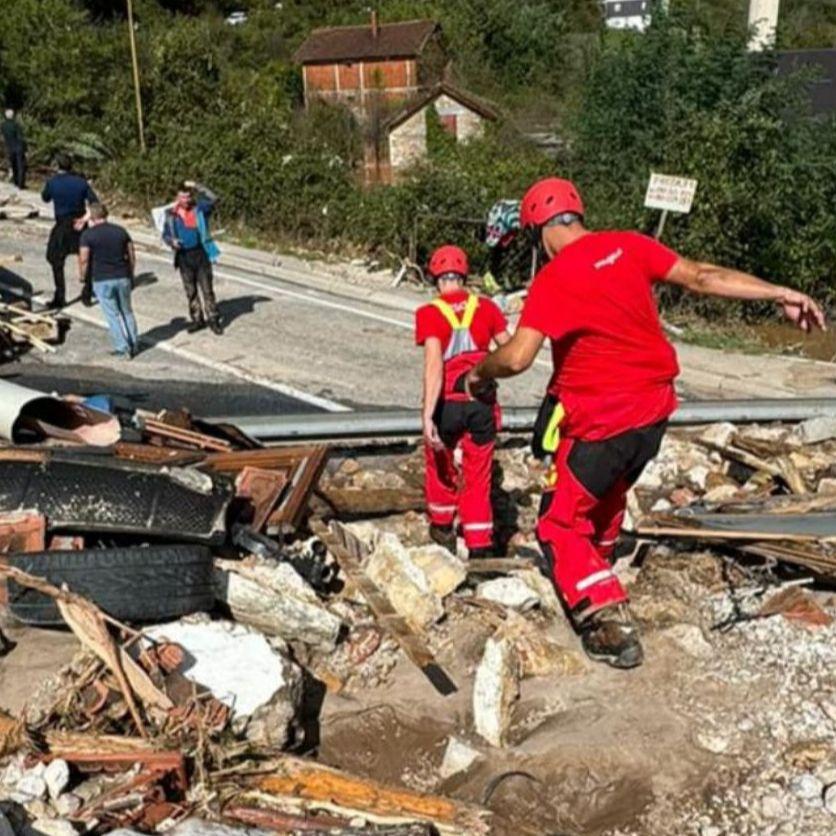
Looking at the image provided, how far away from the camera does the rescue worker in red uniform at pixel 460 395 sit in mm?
5719

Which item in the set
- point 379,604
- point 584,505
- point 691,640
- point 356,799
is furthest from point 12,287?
point 356,799

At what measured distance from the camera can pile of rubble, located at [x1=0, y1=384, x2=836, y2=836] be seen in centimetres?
397

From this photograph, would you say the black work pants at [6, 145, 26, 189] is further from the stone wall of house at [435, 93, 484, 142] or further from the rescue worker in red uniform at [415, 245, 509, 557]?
the stone wall of house at [435, 93, 484, 142]

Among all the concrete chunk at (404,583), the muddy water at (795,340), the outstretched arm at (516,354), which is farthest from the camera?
the muddy water at (795,340)

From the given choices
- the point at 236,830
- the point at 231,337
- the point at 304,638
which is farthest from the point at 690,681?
the point at 231,337

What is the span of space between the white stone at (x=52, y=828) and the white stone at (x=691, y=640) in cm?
278

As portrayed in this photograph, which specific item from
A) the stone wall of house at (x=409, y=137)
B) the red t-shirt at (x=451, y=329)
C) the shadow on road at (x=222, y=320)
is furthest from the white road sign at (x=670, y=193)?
the stone wall of house at (x=409, y=137)

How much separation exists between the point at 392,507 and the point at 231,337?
5.93m

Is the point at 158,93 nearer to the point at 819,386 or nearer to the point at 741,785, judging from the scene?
the point at 819,386

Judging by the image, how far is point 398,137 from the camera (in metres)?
40.8

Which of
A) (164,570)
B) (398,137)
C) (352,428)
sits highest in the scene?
(164,570)

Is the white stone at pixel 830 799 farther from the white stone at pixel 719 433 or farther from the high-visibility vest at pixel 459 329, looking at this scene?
the white stone at pixel 719 433

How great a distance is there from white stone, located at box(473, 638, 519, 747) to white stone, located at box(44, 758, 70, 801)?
5.42ft

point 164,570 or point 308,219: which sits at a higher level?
point 164,570
